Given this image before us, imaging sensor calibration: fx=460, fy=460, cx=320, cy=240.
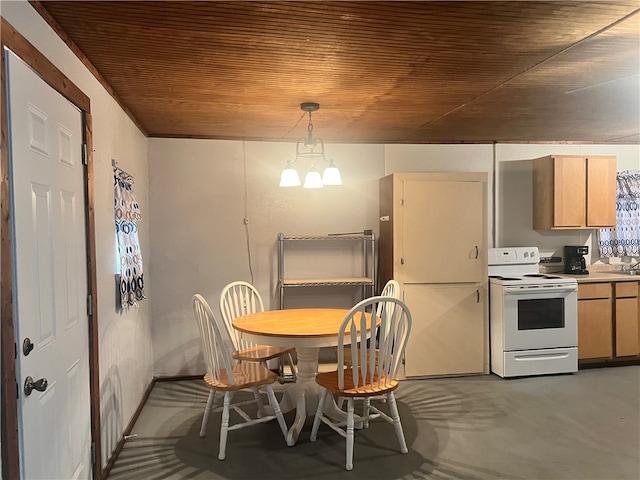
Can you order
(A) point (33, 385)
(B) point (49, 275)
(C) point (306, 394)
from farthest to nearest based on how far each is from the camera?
(C) point (306, 394), (B) point (49, 275), (A) point (33, 385)

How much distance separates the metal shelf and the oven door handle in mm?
1234

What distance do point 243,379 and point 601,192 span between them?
3.94 meters

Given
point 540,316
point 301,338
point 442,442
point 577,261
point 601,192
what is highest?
point 601,192

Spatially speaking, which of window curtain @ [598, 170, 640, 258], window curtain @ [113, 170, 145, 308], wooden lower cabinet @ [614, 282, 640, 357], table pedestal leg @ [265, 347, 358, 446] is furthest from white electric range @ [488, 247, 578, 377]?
window curtain @ [113, 170, 145, 308]

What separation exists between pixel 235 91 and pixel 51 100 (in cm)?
125

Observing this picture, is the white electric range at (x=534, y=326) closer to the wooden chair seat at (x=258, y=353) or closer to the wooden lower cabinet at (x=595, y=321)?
the wooden lower cabinet at (x=595, y=321)

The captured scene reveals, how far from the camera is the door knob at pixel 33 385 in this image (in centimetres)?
152

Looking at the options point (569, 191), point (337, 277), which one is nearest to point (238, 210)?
point (337, 277)

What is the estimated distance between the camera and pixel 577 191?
451 cm

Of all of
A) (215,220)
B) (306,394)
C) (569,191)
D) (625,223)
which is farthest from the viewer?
(625,223)

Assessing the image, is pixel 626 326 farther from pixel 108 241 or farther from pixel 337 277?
pixel 108 241

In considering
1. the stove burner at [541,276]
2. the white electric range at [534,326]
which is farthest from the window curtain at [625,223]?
the white electric range at [534,326]

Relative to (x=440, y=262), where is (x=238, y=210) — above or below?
above

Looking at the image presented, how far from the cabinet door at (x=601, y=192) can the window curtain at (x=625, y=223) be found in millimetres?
383
